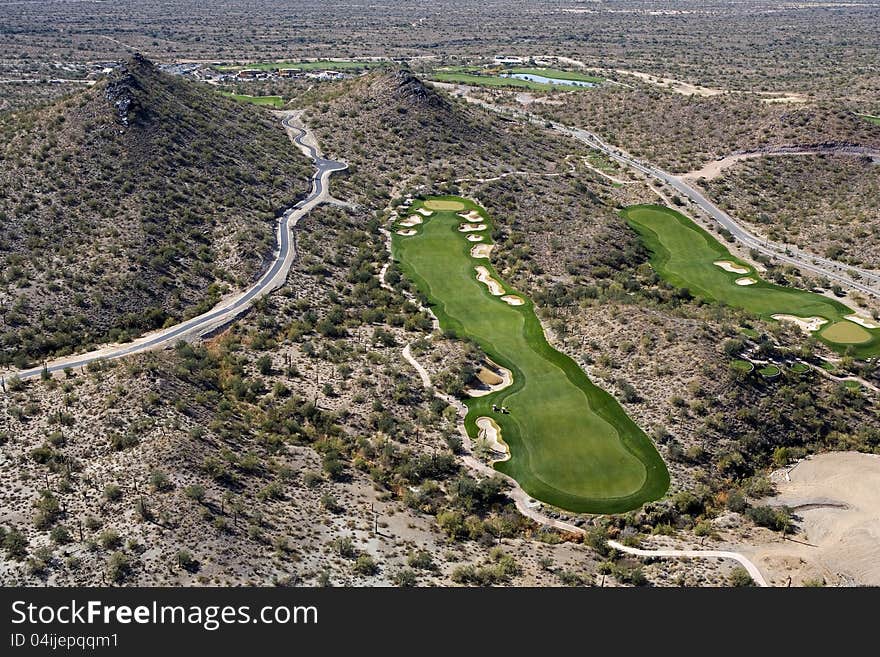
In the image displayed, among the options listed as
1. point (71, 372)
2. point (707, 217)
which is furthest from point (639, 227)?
point (71, 372)

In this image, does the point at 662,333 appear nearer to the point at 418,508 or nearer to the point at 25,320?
the point at 418,508

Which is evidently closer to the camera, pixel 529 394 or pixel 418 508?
pixel 418 508

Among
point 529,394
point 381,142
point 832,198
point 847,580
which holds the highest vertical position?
point 381,142

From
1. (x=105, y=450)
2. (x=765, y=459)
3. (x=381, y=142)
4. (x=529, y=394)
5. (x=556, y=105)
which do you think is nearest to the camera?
(x=105, y=450)

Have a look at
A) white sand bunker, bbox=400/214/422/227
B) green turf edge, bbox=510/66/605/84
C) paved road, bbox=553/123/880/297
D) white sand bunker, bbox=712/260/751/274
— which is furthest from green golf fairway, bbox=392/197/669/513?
green turf edge, bbox=510/66/605/84

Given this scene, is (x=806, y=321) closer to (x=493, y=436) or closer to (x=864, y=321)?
(x=864, y=321)
